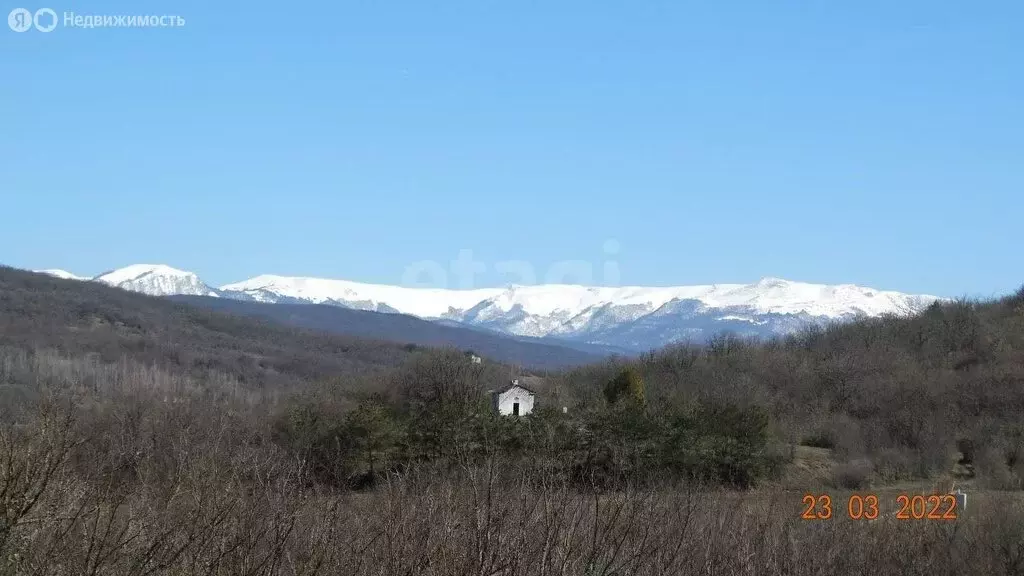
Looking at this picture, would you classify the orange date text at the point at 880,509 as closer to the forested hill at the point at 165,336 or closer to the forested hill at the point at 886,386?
the forested hill at the point at 886,386

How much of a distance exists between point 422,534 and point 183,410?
3931 cm

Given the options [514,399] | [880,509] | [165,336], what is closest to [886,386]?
[514,399]

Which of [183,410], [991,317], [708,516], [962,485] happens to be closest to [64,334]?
[183,410]

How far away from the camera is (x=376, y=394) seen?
159 feet

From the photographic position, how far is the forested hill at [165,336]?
12456 cm

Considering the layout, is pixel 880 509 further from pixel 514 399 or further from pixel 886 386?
pixel 886 386

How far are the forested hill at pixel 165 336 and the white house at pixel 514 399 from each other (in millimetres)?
44094

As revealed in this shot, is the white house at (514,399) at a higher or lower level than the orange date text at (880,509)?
lower

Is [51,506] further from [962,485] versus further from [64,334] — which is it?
[64,334]

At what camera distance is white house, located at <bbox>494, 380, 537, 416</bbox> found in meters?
52.5

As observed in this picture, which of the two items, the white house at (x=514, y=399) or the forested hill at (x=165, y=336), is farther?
the forested hill at (x=165, y=336)

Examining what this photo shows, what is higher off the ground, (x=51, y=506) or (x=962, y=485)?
(x=51, y=506)

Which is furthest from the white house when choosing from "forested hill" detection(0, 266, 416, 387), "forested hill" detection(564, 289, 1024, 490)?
"forested hill" detection(0, 266, 416, 387)

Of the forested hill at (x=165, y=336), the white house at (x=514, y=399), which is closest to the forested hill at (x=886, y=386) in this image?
the white house at (x=514, y=399)
